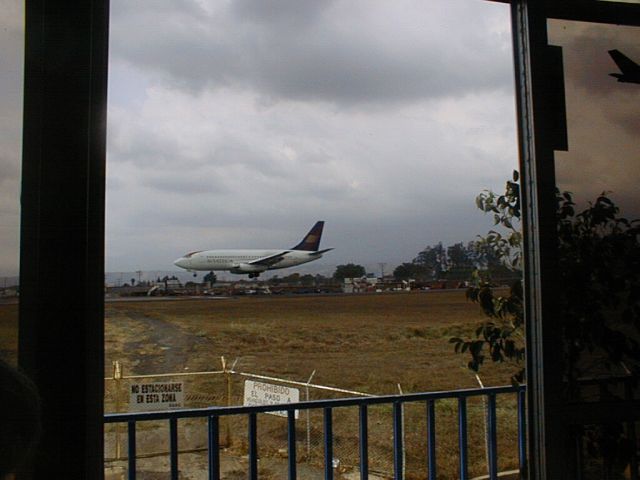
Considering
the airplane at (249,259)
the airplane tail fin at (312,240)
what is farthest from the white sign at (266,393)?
the airplane tail fin at (312,240)

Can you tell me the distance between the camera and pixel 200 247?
276cm

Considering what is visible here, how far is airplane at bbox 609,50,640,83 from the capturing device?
5.19ft

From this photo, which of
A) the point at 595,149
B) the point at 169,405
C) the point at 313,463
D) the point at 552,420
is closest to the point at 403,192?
the point at 595,149

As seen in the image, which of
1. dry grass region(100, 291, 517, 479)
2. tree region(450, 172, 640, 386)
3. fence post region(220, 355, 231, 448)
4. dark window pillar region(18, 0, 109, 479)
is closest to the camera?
dark window pillar region(18, 0, 109, 479)

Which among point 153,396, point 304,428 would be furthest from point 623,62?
point 304,428

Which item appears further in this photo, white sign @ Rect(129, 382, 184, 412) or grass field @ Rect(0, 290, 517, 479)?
grass field @ Rect(0, 290, 517, 479)

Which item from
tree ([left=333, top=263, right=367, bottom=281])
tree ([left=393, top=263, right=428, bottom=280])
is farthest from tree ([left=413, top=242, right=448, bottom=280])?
tree ([left=333, top=263, right=367, bottom=281])

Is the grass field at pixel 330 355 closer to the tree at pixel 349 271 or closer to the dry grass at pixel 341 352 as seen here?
the dry grass at pixel 341 352

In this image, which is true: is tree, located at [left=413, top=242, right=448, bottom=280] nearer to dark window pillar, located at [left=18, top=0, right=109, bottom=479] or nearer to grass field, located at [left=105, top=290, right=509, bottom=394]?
grass field, located at [left=105, top=290, right=509, bottom=394]

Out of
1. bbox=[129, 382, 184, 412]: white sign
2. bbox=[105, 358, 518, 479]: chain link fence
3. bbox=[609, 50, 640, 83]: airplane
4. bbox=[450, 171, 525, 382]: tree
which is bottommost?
bbox=[105, 358, 518, 479]: chain link fence

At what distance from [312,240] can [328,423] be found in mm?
1483

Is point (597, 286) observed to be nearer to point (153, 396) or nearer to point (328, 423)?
point (328, 423)

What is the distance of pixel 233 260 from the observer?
9.56ft

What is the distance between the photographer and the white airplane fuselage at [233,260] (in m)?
2.80
